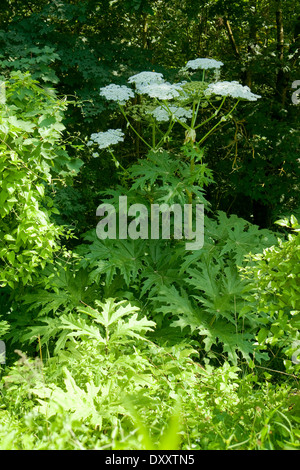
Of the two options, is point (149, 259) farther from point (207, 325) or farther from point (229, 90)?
point (229, 90)

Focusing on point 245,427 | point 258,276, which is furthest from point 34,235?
point 245,427

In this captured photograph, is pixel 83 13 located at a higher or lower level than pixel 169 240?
higher

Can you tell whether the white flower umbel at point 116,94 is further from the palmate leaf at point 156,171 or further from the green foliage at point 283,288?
the green foliage at point 283,288

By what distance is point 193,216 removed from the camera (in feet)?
11.6

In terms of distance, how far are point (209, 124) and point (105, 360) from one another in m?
4.54

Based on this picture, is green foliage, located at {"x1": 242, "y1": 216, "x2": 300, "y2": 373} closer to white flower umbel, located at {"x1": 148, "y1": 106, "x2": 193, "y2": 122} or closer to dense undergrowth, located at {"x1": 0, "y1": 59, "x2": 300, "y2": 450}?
dense undergrowth, located at {"x1": 0, "y1": 59, "x2": 300, "y2": 450}

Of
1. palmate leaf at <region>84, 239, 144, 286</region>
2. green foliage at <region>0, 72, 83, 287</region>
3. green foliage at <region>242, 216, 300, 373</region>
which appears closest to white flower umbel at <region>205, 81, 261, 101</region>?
green foliage at <region>0, 72, 83, 287</region>

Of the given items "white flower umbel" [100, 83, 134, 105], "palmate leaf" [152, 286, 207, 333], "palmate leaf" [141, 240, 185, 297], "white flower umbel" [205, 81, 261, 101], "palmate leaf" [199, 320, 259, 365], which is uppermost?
"white flower umbel" [100, 83, 134, 105]

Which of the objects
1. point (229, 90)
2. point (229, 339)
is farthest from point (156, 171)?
point (229, 339)

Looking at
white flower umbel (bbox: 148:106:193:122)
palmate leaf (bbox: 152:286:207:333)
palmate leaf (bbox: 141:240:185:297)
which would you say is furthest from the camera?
white flower umbel (bbox: 148:106:193:122)

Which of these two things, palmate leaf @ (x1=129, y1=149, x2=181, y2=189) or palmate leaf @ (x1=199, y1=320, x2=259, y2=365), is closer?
palmate leaf @ (x1=199, y1=320, x2=259, y2=365)

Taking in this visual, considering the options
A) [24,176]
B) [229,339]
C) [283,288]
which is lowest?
[229,339]

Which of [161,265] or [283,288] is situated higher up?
[161,265]

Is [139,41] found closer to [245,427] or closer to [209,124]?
[209,124]
